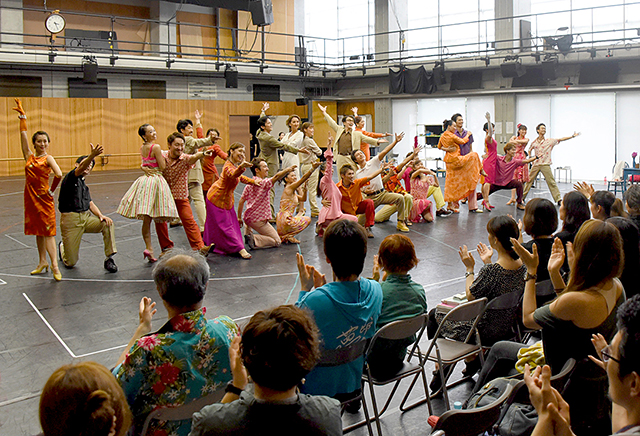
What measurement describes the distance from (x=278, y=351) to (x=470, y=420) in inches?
36.6

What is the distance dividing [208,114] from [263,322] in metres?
18.9

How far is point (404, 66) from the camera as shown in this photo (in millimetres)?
18766

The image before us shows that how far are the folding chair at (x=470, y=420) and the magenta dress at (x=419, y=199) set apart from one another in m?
7.46

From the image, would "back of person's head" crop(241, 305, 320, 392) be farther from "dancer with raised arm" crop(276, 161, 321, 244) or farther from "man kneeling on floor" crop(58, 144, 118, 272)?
"dancer with raised arm" crop(276, 161, 321, 244)

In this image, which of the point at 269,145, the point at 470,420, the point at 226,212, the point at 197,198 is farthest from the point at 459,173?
the point at 470,420

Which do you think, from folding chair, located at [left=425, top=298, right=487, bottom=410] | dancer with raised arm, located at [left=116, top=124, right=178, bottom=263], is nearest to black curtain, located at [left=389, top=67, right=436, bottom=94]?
dancer with raised arm, located at [left=116, top=124, right=178, bottom=263]

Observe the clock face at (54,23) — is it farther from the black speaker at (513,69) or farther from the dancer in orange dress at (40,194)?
the black speaker at (513,69)

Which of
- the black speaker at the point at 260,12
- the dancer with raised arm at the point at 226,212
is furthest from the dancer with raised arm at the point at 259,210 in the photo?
the black speaker at the point at 260,12

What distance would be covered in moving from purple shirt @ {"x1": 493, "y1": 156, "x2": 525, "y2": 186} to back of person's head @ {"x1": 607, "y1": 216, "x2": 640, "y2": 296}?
7924 mm

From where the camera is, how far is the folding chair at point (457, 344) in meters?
3.24

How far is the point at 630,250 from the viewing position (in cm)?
341

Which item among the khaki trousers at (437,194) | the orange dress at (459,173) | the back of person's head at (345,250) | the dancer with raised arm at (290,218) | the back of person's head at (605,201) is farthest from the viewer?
the orange dress at (459,173)

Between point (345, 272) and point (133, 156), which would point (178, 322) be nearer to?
point (345, 272)

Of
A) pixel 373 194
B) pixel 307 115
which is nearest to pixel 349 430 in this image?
pixel 373 194
